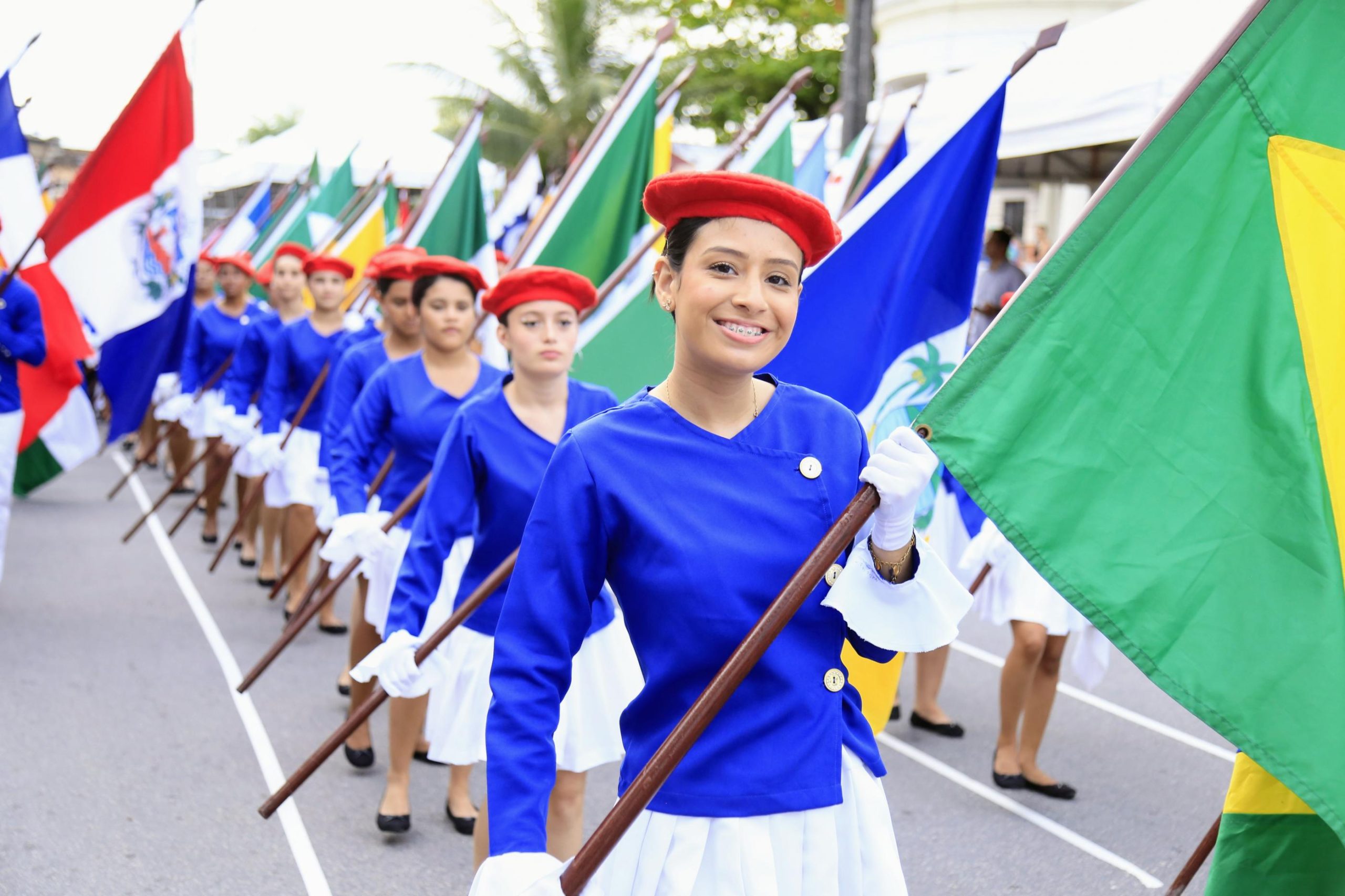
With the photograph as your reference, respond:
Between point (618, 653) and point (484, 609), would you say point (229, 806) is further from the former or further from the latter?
point (618, 653)

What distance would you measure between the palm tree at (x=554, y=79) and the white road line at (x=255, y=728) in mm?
20101

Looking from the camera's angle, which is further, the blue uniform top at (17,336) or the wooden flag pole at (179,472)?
the wooden flag pole at (179,472)

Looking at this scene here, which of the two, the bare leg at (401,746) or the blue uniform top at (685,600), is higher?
the blue uniform top at (685,600)

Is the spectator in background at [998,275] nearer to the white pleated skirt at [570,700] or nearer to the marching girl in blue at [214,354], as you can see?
the marching girl in blue at [214,354]

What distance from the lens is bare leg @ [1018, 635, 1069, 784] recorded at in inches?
218

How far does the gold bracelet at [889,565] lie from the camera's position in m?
2.18

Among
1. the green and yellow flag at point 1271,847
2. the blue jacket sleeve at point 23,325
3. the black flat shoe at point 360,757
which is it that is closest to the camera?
the green and yellow flag at point 1271,847

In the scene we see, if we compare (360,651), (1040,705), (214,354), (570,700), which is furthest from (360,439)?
(214,354)

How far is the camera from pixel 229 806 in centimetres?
514

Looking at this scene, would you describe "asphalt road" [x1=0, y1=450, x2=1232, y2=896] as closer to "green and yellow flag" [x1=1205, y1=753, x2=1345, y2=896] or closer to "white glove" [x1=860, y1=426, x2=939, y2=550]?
"green and yellow flag" [x1=1205, y1=753, x2=1345, y2=896]

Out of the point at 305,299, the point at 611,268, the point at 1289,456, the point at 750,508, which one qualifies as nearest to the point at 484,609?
the point at 750,508

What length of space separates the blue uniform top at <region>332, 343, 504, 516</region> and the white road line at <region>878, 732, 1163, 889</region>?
2072 mm

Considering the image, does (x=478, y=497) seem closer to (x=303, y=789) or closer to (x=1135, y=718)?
(x=303, y=789)

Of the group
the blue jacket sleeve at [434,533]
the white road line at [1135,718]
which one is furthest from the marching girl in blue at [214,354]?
the blue jacket sleeve at [434,533]
